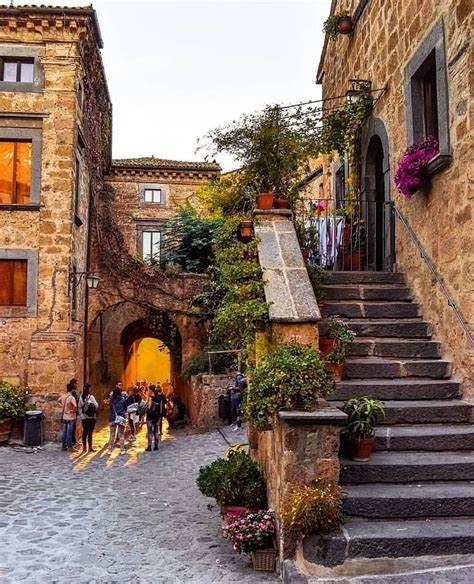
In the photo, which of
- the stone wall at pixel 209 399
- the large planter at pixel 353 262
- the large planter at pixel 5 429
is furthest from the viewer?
the stone wall at pixel 209 399

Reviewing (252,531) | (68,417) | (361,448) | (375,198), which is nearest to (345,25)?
(375,198)

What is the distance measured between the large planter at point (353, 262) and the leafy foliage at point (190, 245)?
9.29 metres

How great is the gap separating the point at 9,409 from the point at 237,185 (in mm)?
8476

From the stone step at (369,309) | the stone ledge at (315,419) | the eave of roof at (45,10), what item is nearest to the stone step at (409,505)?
the stone ledge at (315,419)

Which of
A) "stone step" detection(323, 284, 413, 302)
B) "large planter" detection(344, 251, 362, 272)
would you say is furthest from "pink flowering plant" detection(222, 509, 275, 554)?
"large planter" detection(344, 251, 362, 272)

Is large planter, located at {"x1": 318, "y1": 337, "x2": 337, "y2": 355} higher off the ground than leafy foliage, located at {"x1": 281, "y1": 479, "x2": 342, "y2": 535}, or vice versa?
large planter, located at {"x1": 318, "y1": 337, "x2": 337, "y2": 355}

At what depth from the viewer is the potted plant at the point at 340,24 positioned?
36.0ft

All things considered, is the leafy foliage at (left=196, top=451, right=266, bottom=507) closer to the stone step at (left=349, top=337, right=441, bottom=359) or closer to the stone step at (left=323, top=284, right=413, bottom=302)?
the stone step at (left=349, top=337, right=441, bottom=359)

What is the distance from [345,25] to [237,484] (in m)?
9.08

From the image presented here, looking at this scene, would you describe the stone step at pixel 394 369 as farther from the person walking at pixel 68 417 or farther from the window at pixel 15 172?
the window at pixel 15 172

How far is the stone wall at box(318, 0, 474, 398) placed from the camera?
597 cm

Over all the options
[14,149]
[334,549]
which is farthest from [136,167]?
[334,549]

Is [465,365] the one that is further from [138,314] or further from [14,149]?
[138,314]

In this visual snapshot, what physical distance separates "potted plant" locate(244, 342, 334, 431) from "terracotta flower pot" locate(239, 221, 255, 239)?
254cm
